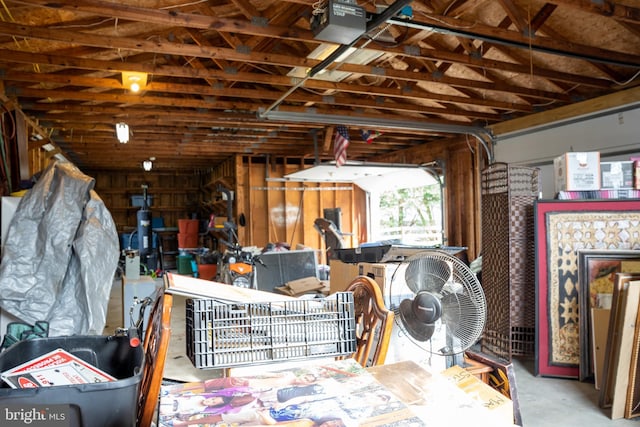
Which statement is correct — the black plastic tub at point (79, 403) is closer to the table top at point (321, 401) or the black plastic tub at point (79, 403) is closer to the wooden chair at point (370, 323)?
the table top at point (321, 401)

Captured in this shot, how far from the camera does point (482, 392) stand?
223cm

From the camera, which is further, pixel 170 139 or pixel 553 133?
pixel 170 139

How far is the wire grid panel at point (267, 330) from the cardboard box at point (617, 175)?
3372 millimetres

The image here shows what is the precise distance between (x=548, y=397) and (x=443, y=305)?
2.08 m

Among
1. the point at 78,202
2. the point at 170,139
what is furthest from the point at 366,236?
the point at 78,202

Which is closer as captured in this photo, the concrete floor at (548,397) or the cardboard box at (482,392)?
the cardboard box at (482,392)

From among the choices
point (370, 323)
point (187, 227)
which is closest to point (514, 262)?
point (370, 323)

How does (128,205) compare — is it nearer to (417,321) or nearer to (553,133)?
(553,133)

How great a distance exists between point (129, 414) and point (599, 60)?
16.2 ft

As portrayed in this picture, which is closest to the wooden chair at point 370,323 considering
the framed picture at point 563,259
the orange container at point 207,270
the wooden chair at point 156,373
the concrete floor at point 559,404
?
the wooden chair at point 156,373

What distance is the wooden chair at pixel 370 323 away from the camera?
1.70 metres

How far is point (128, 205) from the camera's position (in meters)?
13.5

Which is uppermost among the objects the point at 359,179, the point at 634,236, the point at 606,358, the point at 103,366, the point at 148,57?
the point at 148,57

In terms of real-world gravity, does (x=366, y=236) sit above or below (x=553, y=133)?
below
